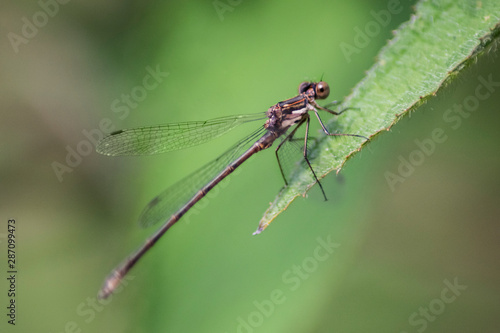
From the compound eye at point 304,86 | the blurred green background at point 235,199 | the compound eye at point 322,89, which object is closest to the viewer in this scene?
the blurred green background at point 235,199

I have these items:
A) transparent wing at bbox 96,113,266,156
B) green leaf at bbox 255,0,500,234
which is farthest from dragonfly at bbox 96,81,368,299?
green leaf at bbox 255,0,500,234

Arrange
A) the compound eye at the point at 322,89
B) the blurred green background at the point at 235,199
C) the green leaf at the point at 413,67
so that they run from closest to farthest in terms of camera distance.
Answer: the green leaf at the point at 413,67 → the blurred green background at the point at 235,199 → the compound eye at the point at 322,89

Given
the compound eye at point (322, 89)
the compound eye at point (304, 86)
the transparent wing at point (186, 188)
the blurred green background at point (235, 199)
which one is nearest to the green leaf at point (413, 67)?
the blurred green background at point (235, 199)

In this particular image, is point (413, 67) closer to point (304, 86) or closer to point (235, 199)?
point (304, 86)

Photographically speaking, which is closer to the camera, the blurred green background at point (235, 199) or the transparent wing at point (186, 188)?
the blurred green background at point (235, 199)

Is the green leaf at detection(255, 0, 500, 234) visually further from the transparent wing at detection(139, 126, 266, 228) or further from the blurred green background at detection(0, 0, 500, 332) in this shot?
the transparent wing at detection(139, 126, 266, 228)

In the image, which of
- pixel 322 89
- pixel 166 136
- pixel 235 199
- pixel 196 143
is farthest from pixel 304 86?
pixel 166 136

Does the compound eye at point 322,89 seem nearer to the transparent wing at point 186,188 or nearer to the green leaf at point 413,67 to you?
the transparent wing at point 186,188

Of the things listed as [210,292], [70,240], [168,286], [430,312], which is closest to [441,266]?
[430,312]
